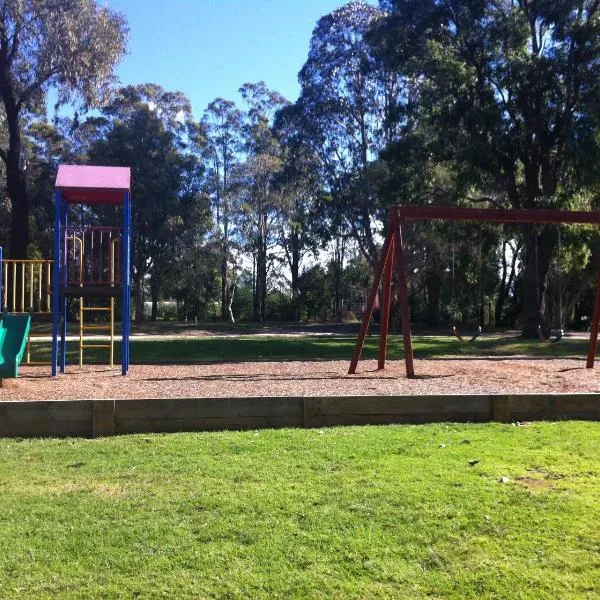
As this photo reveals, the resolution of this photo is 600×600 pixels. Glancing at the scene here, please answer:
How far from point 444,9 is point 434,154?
5202 mm

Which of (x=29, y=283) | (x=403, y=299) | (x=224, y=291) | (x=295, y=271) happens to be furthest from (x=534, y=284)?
(x=295, y=271)

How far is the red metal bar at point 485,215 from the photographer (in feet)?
41.5

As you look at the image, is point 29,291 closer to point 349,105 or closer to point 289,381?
point 289,381

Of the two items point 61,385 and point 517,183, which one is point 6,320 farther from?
point 517,183

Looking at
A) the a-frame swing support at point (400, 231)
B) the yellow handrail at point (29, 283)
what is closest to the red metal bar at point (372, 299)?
the a-frame swing support at point (400, 231)

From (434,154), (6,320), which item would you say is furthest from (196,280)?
(6,320)

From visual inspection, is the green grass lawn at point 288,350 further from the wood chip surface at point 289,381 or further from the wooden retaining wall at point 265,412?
the wooden retaining wall at point 265,412

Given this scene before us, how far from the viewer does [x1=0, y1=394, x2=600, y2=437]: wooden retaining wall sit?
714cm

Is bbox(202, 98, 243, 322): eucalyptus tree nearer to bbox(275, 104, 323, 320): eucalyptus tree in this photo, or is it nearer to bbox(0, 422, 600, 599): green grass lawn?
bbox(275, 104, 323, 320): eucalyptus tree

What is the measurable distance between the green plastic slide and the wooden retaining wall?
3591mm

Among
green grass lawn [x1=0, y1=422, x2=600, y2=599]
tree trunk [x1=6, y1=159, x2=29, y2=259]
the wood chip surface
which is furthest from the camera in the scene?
tree trunk [x1=6, y1=159, x2=29, y2=259]

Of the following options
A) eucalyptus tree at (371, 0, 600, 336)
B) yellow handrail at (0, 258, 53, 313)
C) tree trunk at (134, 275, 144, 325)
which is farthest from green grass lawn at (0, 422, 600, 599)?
tree trunk at (134, 275, 144, 325)

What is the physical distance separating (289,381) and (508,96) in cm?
1697

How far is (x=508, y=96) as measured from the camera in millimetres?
23953
